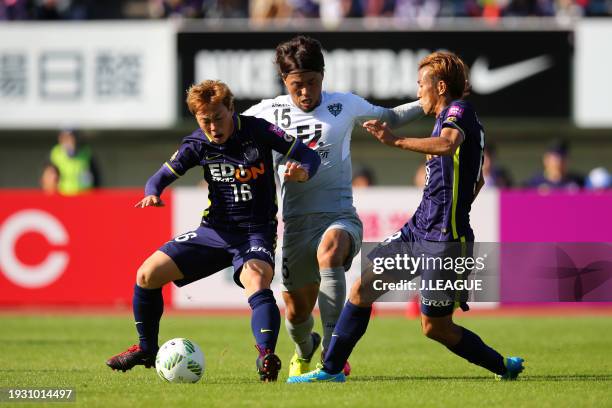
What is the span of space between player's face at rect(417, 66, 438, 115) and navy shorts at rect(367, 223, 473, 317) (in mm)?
883

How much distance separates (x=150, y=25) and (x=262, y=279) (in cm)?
1340

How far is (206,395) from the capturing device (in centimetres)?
708

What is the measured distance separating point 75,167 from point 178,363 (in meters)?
10.3

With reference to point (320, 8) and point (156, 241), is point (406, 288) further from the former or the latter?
point (320, 8)

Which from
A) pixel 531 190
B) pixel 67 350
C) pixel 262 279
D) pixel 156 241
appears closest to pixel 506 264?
pixel 531 190

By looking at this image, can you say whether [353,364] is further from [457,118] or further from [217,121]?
[457,118]

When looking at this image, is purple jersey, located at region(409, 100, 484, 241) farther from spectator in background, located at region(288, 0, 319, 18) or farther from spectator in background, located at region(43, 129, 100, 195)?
spectator in background, located at region(288, 0, 319, 18)

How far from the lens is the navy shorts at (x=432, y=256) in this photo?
7.43m

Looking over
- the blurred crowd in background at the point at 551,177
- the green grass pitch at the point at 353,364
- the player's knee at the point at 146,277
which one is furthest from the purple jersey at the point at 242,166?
the blurred crowd in background at the point at 551,177

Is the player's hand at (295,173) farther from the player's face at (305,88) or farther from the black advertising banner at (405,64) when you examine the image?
the black advertising banner at (405,64)

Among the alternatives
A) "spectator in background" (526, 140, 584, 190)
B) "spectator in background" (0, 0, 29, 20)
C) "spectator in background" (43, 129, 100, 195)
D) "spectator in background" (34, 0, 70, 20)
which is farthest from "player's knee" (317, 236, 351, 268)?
"spectator in background" (0, 0, 29, 20)

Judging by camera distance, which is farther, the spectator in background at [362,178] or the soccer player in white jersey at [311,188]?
the spectator in background at [362,178]

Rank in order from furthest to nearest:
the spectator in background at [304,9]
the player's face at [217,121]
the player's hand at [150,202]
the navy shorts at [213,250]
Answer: the spectator in background at [304,9] → the navy shorts at [213,250] → the player's face at [217,121] → the player's hand at [150,202]

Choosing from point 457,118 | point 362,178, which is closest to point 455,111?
point 457,118
